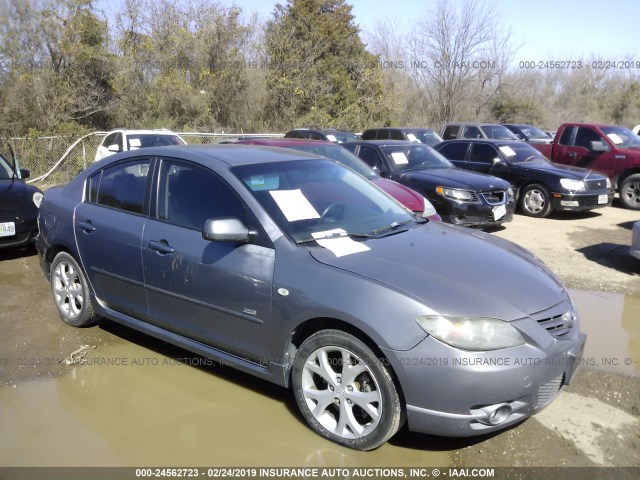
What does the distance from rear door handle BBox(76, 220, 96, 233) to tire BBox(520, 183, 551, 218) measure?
8915mm

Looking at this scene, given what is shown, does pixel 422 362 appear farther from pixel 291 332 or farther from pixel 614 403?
pixel 614 403

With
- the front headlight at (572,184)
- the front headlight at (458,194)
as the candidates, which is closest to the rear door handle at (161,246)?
the front headlight at (458,194)

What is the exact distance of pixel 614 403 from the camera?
3865 millimetres

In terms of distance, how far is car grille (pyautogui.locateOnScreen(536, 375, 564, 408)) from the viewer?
3141 millimetres

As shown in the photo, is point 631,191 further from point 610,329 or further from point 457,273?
point 457,273

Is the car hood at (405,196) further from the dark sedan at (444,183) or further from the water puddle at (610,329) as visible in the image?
the water puddle at (610,329)

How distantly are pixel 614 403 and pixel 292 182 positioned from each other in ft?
8.79

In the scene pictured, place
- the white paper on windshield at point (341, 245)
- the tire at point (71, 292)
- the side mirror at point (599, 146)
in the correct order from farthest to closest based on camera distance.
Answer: the side mirror at point (599, 146)
the tire at point (71, 292)
the white paper on windshield at point (341, 245)

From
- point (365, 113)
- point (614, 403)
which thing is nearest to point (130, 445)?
point (614, 403)

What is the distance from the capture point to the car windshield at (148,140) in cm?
1408

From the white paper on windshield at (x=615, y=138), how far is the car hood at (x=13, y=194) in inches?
467

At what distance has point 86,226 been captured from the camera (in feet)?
15.4

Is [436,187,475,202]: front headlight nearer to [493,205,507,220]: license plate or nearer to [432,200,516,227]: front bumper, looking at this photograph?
[432,200,516,227]: front bumper

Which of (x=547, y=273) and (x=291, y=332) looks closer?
(x=291, y=332)
